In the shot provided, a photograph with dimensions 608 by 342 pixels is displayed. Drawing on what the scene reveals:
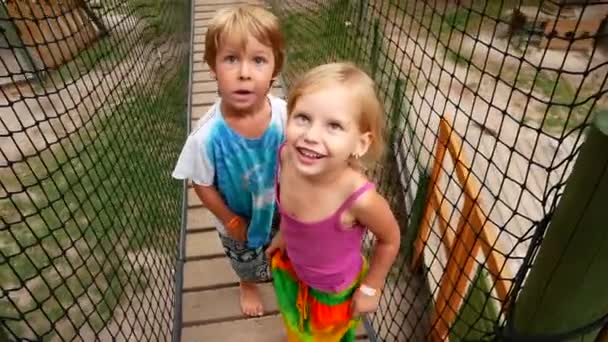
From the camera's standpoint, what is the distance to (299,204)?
3.50 feet

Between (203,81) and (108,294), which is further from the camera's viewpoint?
(203,81)

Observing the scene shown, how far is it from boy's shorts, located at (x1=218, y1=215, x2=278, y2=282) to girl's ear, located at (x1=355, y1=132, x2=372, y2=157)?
0.58 m

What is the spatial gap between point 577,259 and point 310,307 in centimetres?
65

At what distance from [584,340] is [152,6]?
4.09m

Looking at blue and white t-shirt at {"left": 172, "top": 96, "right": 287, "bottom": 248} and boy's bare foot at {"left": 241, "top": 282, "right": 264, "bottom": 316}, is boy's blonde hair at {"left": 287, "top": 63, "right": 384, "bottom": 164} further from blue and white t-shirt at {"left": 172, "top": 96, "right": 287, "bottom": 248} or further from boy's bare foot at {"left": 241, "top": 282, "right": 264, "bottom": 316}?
boy's bare foot at {"left": 241, "top": 282, "right": 264, "bottom": 316}

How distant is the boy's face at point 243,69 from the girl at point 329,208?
0.15 m

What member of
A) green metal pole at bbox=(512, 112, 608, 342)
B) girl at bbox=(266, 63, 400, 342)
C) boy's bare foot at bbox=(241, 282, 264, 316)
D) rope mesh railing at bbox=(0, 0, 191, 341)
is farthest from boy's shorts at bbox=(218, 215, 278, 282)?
green metal pole at bbox=(512, 112, 608, 342)

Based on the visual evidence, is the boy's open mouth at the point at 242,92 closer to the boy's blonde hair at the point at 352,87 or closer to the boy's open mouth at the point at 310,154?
the boy's blonde hair at the point at 352,87

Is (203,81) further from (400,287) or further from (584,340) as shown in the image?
(584,340)

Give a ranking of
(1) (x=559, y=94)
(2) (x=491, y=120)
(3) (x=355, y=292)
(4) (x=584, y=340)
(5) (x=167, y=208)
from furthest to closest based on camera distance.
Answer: (1) (x=559, y=94) → (2) (x=491, y=120) → (5) (x=167, y=208) → (3) (x=355, y=292) → (4) (x=584, y=340)

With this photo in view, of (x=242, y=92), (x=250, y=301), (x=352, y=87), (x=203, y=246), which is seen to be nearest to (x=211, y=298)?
(x=250, y=301)

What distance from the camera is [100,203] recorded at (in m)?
2.90

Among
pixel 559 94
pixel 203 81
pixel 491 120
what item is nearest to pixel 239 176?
pixel 203 81

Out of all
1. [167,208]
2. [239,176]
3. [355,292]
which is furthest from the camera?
[167,208]
